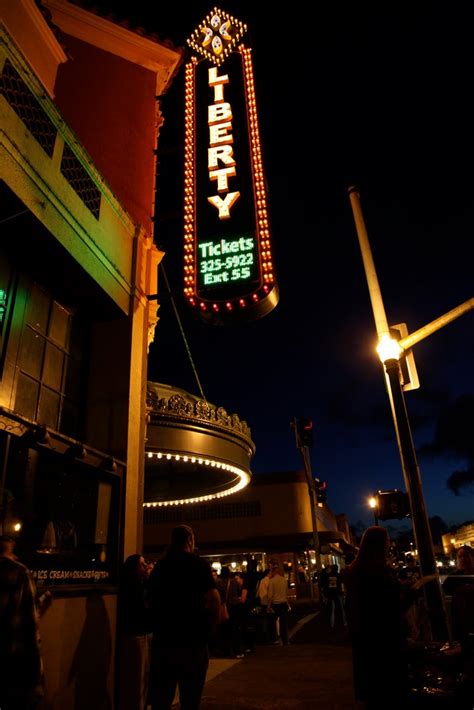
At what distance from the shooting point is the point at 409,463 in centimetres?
717

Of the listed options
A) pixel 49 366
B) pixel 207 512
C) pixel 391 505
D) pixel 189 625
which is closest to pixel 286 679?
pixel 391 505

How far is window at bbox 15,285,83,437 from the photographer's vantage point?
6129 mm

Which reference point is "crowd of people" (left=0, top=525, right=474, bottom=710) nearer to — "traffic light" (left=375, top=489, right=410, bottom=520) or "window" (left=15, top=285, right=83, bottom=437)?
"traffic light" (left=375, top=489, right=410, bottom=520)

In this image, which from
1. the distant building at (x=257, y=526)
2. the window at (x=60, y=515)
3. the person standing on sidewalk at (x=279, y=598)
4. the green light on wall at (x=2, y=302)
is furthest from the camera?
the distant building at (x=257, y=526)

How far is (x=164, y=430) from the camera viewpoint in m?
8.58

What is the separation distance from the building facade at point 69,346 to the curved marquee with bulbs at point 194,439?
1047mm

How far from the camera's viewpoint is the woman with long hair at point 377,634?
376 cm

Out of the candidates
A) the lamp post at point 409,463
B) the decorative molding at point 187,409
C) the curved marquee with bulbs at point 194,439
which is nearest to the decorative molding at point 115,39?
the lamp post at point 409,463

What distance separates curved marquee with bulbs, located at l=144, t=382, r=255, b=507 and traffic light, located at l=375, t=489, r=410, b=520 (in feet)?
10.5

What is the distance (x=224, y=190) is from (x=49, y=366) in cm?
555

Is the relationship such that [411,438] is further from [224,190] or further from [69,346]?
[224,190]

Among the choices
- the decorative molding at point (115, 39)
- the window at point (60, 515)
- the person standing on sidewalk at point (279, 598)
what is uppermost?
the decorative molding at point (115, 39)

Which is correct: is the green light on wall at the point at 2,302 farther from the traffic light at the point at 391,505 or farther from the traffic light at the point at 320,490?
the traffic light at the point at 320,490

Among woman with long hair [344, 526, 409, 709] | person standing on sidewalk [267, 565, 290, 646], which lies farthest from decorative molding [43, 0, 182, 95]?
person standing on sidewalk [267, 565, 290, 646]
